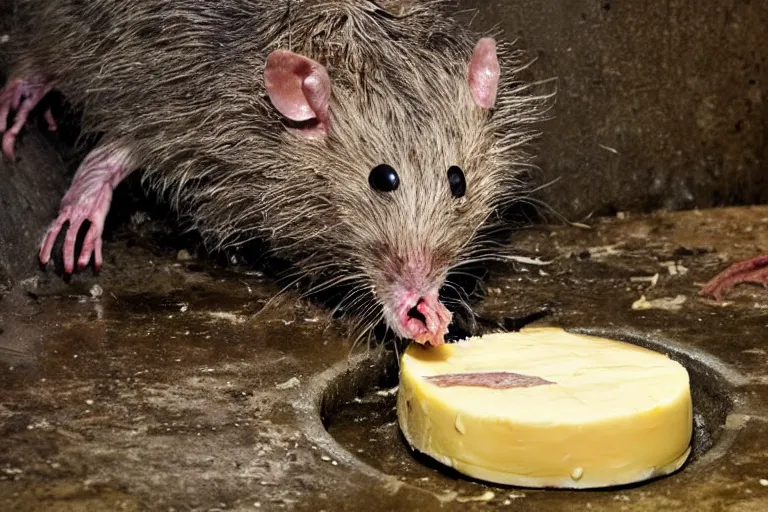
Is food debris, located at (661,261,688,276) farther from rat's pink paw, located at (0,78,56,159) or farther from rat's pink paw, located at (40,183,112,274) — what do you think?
rat's pink paw, located at (0,78,56,159)

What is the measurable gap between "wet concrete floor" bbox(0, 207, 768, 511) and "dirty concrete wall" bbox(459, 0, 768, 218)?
0.58 ft

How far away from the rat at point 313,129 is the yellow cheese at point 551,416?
298mm

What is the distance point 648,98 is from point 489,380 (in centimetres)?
251

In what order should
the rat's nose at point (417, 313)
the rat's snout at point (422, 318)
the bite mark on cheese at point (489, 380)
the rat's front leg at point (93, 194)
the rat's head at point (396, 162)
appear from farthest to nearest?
the rat's front leg at point (93, 194) < the rat's head at point (396, 162) < the rat's nose at point (417, 313) < the rat's snout at point (422, 318) < the bite mark on cheese at point (489, 380)

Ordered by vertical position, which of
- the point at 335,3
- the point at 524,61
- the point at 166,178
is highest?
the point at 335,3

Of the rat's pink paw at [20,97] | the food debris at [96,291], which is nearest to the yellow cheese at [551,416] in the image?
the food debris at [96,291]

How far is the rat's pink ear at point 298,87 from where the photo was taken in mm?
4555

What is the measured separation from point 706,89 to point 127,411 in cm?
327

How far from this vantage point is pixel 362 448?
13.5 feet

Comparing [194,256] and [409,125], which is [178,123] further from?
[409,125]

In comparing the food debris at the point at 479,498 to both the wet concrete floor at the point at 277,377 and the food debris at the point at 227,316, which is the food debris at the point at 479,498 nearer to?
the wet concrete floor at the point at 277,377

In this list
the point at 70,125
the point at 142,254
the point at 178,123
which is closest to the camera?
the point at 178,123

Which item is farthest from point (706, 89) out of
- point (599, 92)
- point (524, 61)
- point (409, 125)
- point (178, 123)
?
point (178, 123)

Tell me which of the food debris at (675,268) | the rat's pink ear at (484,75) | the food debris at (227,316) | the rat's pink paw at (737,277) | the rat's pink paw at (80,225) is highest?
the rat's pink ear at (484,75)
